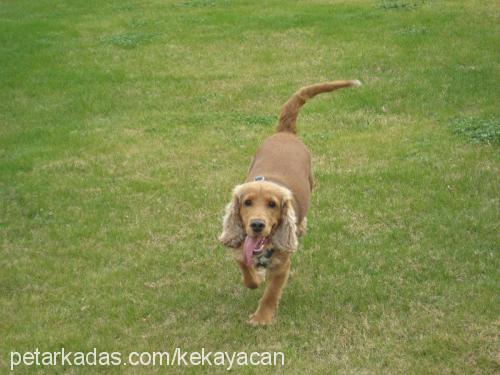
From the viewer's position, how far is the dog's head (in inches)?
203

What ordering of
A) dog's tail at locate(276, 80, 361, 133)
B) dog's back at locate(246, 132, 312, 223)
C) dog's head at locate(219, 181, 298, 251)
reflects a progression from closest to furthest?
dog's head at locate(219, 181, 298, 251)
dog's back at locate(246, 132, 312, 223)
dog's tail at locate(276, 80, 361, 133)

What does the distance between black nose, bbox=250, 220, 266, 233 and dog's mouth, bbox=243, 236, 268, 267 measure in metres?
0.12

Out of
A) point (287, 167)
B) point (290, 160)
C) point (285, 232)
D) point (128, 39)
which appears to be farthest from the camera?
point (128, 39)

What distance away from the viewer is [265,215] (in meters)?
5.11

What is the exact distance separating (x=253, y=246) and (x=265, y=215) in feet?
0.81

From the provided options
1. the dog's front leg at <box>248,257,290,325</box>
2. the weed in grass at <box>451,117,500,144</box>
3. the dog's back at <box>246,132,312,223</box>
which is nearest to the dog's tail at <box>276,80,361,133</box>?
the dog's back at <box>246,132,312,223</box>

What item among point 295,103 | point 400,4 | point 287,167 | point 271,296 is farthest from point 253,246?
point 400,4

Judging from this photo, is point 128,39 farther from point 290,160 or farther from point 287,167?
point 287,167

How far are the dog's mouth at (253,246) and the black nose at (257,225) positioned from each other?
0.12m

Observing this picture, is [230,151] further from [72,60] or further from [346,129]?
[72,60]

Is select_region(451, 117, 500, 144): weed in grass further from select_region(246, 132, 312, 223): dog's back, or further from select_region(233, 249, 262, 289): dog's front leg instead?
select_region(233, 249, 262, 289): dog's front leg

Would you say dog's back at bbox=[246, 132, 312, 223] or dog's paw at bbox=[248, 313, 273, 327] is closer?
dog's paw at bbox=[248, 313, 273, 327]

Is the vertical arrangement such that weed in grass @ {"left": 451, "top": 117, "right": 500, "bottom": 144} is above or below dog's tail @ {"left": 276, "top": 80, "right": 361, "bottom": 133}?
below

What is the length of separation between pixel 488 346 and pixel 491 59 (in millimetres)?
7763
